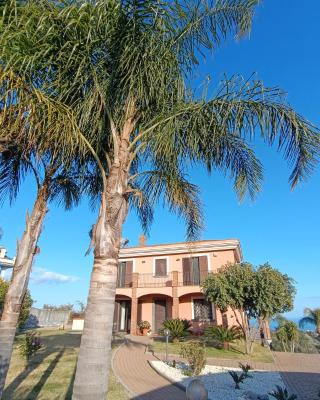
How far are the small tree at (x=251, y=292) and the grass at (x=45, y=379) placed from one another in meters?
7.40

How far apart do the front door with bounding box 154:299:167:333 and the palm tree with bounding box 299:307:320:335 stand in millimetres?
12040

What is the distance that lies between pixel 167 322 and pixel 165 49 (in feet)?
52.8

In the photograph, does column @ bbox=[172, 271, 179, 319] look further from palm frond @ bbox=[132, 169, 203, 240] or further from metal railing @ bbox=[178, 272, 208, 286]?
palm frond @ bbox=[132, 169, 203, 240]

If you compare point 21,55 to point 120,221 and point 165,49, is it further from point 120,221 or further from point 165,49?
point 120,221

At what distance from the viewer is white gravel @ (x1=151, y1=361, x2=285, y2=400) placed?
25.0 ft

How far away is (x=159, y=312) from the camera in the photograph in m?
22.4

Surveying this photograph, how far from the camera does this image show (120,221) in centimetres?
411

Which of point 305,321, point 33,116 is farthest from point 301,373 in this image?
point 305,321

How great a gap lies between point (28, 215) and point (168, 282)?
16838 mm

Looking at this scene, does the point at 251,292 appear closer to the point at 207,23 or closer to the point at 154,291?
the point at 154,291

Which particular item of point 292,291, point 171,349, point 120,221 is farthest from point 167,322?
point 120,221

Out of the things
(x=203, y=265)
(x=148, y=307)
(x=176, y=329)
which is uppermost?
(x=203, y=265)

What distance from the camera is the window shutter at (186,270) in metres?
21.5

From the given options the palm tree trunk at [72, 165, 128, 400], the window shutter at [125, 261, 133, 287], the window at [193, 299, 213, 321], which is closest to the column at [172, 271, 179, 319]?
the window at [193, 299, 213, 321]
